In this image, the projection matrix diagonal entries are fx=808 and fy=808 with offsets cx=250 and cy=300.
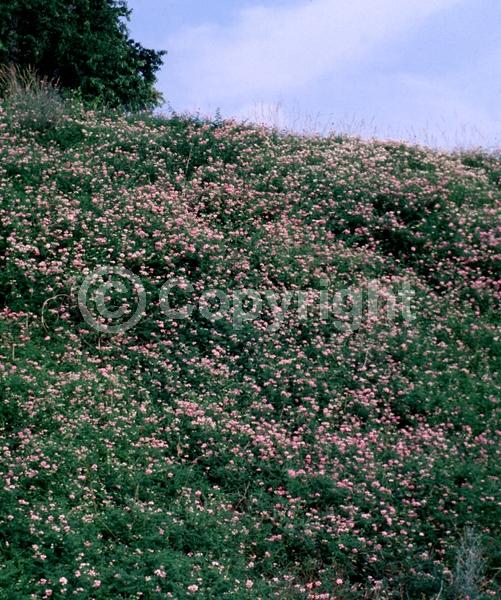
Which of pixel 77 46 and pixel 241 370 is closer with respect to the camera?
pixel 241 370

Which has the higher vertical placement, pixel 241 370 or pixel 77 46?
pixel 77 46

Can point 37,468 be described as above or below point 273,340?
below

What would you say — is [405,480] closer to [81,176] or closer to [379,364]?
[379,364]

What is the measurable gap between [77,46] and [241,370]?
14.6 m

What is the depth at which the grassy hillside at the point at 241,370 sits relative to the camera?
5773 mm

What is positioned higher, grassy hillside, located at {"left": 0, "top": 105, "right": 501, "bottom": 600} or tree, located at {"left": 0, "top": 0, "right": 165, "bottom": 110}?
tree, located at {"left": 0, "top": 0, "right": 165, "bottom": 110}

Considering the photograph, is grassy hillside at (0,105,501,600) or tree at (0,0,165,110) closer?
grassy hillside at (0,105,501,600)

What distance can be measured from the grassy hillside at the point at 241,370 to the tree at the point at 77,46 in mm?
7875

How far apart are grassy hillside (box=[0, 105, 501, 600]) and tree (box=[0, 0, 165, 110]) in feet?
25.8

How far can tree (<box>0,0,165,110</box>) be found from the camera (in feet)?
64.4

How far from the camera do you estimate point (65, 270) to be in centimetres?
884

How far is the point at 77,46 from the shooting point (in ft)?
66.4

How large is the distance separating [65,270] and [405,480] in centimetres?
434

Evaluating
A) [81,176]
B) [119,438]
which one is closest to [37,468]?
[119,438]
